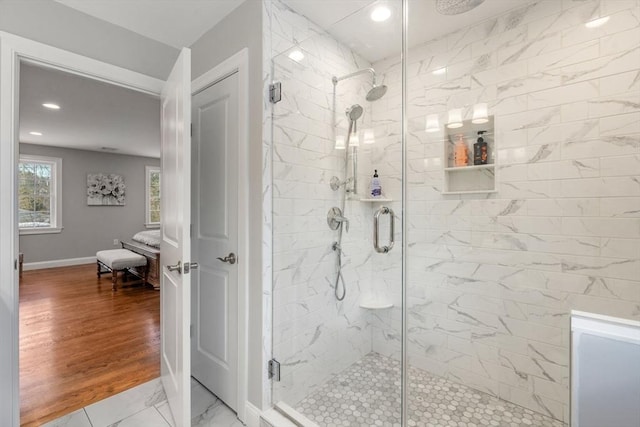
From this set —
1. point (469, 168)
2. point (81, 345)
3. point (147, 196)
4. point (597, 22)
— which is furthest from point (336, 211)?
point (147, 196)

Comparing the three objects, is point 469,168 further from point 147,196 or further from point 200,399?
point 147,196

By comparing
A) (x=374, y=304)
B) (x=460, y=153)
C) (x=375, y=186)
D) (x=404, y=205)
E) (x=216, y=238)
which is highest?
(x=460, y=153)

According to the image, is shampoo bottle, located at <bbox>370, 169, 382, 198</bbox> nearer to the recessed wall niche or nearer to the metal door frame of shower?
the metal door frame of shower

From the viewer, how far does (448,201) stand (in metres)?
2.15

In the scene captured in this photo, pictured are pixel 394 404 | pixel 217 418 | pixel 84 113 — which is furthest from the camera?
pixel 84 113

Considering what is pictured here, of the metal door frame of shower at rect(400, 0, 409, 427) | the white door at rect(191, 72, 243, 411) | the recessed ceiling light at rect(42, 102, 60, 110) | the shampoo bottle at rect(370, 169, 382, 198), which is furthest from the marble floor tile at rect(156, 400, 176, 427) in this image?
the recessed ceiling light at rect(42, 102, 60, 110)

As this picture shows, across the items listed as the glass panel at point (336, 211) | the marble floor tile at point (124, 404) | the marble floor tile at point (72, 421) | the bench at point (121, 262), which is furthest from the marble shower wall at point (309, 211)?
the bench at point (121, 262)

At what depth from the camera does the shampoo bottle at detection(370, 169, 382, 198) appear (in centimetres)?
200

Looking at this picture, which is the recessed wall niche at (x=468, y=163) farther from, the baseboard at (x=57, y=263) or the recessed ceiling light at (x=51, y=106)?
the baseboard at (x=57, y=263)

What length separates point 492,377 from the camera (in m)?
1.98

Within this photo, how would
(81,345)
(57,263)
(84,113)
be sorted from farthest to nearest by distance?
(57,263) < (84,113) < (81,345)

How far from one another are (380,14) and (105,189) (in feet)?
22.9

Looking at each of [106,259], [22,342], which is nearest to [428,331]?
[22,342]

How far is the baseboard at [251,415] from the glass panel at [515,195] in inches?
35.1
